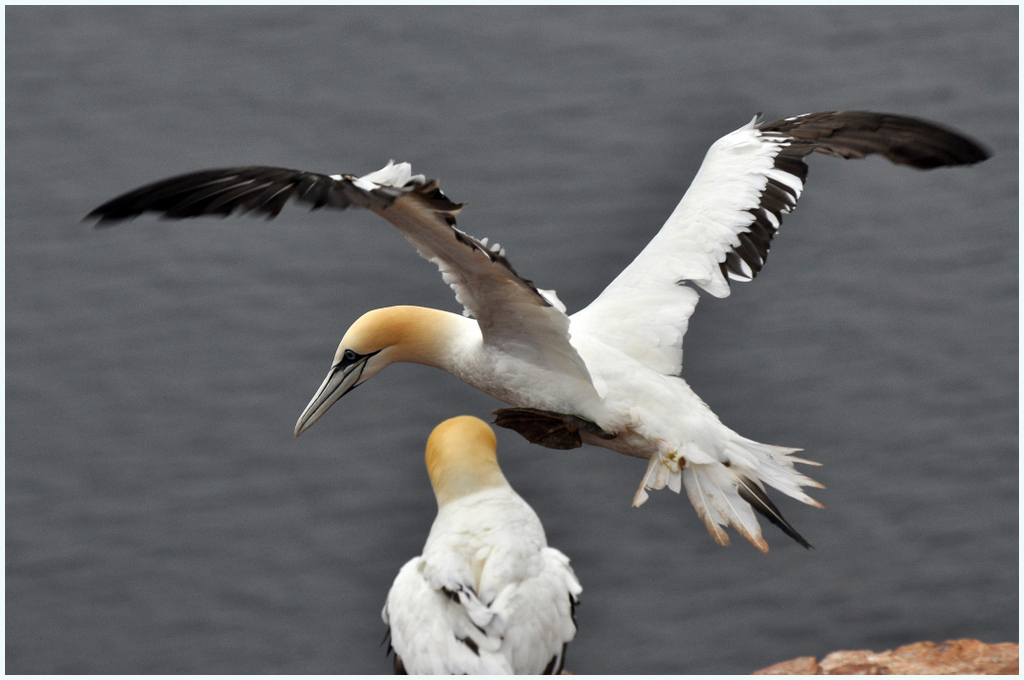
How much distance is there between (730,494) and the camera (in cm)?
278

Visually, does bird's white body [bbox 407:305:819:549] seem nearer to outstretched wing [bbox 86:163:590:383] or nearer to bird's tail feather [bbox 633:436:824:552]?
bird's tail feather [bbox 633:436:824:552]

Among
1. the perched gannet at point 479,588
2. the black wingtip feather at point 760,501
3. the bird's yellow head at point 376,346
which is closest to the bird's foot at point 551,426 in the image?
the perched gannet at point 479,588

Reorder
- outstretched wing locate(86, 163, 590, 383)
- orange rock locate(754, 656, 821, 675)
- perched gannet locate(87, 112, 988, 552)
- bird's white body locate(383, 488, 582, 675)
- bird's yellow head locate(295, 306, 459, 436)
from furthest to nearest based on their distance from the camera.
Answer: orange rock locate(754, 656, 821, 675) → bird's yellow head locate(295, 306, 459, 436) → bird's white body locate(383, 488, 582, 675) → perched gannet locate(87, 112, 988, 552) → outstretched wing locate(86, 163, 590, 383)

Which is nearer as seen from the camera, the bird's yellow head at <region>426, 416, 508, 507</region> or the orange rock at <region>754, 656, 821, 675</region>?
the bird's yellow head at <region>426, 416, 508, 507</region>

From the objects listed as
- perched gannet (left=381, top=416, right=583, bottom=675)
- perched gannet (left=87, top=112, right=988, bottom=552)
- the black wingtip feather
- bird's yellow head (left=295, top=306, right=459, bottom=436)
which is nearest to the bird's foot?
perched gannet (left=87, top=112, right=988, bottom=552)

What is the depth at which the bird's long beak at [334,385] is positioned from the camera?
2.89m

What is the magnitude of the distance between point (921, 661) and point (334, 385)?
211 centimetres

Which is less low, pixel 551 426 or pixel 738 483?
pixel 551 426

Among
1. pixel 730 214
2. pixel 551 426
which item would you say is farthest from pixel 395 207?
pixel 730 214

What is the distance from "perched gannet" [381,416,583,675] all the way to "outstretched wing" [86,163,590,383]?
16.0 inches

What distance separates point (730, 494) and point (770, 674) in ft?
3.09

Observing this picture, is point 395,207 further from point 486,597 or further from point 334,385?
point 486,597

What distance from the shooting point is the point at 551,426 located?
2955 millimetres

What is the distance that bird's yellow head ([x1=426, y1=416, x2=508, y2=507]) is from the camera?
2.81m
